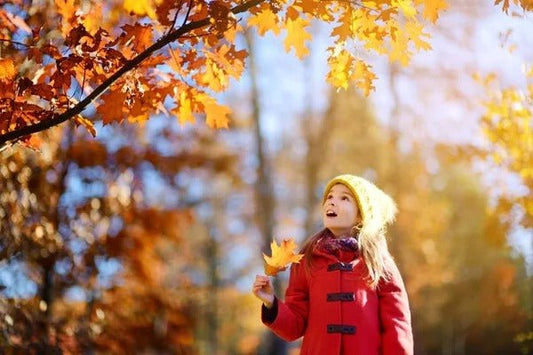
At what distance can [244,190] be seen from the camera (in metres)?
18.5

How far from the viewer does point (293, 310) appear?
322 cm

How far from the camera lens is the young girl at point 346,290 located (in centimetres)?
302

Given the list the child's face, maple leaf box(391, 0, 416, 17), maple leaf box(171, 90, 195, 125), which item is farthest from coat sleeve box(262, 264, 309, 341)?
maple leaf box(391, 0, 416, 17)

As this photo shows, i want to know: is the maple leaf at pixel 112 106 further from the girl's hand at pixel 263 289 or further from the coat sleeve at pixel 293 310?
the coat sleeve at pixel 293 310

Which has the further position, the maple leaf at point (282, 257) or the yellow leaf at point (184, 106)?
the yellow leaf at point (184, 106)

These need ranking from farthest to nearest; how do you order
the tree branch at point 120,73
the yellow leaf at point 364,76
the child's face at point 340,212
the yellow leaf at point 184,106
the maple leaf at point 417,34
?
the child's face at point 340,212 → the yellow leaf at point 184,106 → the yellow leaf at point 364,76 → the maple leaf at point 417,34 → the tree branch at point 120,73

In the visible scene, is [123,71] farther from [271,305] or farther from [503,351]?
[503,351]

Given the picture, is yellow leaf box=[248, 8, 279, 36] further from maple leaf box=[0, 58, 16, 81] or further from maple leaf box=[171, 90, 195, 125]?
maple leaf box=[0, 58, 16, 81]

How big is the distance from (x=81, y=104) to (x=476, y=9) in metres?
9.86

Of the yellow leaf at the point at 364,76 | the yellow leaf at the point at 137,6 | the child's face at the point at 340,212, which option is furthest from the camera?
the child's face at the point at 340,212

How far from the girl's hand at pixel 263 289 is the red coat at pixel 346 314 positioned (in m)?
0.10

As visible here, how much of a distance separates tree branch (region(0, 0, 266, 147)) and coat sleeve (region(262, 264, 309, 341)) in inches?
49.4

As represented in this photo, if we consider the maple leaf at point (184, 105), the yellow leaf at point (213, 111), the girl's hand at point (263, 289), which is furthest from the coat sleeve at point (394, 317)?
the maple leaf at point (184, 105)

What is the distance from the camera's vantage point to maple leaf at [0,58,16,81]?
9.04 feet
